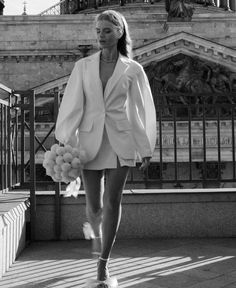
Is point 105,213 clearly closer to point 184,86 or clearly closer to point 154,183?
point 154,183

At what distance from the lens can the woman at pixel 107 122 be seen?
3463mm

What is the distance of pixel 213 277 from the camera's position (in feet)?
13.2

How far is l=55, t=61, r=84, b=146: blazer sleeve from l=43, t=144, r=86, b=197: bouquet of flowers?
100 mm

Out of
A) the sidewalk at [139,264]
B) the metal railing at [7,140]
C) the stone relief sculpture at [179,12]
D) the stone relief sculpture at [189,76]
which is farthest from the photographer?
the stone relief sculpture at [179,12]

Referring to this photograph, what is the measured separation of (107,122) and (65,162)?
39cm

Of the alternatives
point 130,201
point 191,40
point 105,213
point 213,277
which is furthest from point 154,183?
point 191,40

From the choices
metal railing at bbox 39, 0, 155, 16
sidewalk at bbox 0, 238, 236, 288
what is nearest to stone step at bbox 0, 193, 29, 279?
sidewalk at bbox 0, 238, 236, 288

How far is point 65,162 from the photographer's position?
348 cm

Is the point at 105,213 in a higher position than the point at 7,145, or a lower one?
lower

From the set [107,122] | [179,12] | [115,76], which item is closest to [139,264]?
[107,122]

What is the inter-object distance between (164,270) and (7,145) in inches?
101

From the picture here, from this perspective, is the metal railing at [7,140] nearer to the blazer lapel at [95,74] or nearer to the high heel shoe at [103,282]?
the blazer lapel at [95,74]

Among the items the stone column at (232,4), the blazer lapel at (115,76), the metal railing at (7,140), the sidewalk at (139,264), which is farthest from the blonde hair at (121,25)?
the stone column at (232,4)

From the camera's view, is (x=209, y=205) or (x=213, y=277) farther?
(x=209, y=205)
